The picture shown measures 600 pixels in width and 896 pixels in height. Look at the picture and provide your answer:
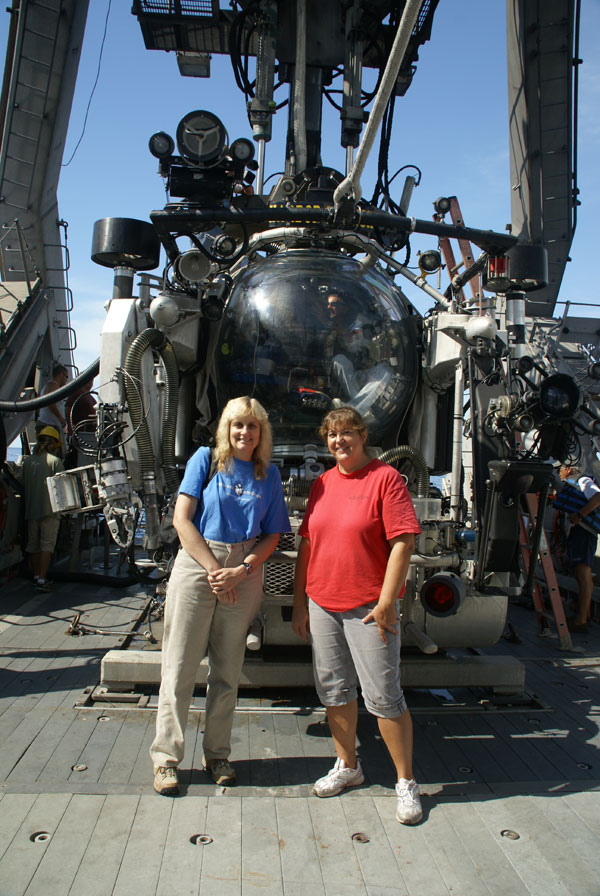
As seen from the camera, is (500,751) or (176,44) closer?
(500,751)

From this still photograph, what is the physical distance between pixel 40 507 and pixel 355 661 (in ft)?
17.5

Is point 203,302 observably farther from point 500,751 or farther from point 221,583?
point 500,751

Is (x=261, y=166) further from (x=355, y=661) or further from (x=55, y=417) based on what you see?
(x=355, y=661)

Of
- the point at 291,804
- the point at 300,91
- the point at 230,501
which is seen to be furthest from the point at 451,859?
the point at 300,91

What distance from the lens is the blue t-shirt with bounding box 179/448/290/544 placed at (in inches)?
129

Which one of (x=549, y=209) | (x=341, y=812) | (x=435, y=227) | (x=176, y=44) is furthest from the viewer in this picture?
(x=549, y=209)

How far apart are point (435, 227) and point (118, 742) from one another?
419 centimetres

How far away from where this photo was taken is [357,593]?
3.18 meters

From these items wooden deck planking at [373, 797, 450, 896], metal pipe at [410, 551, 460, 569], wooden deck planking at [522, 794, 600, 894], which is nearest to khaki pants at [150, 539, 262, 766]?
wooden deck planking at [373, 797, 450, 896]

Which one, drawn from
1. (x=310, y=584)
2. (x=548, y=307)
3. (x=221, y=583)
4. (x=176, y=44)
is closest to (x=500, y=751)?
(x=310, y=584)

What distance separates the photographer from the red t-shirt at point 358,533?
3.16 metres

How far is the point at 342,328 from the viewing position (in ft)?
15.1

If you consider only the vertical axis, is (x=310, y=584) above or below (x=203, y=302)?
below

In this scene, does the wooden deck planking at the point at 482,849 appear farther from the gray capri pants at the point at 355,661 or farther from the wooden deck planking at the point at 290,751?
the wooden deck planking at the point at 290,751
